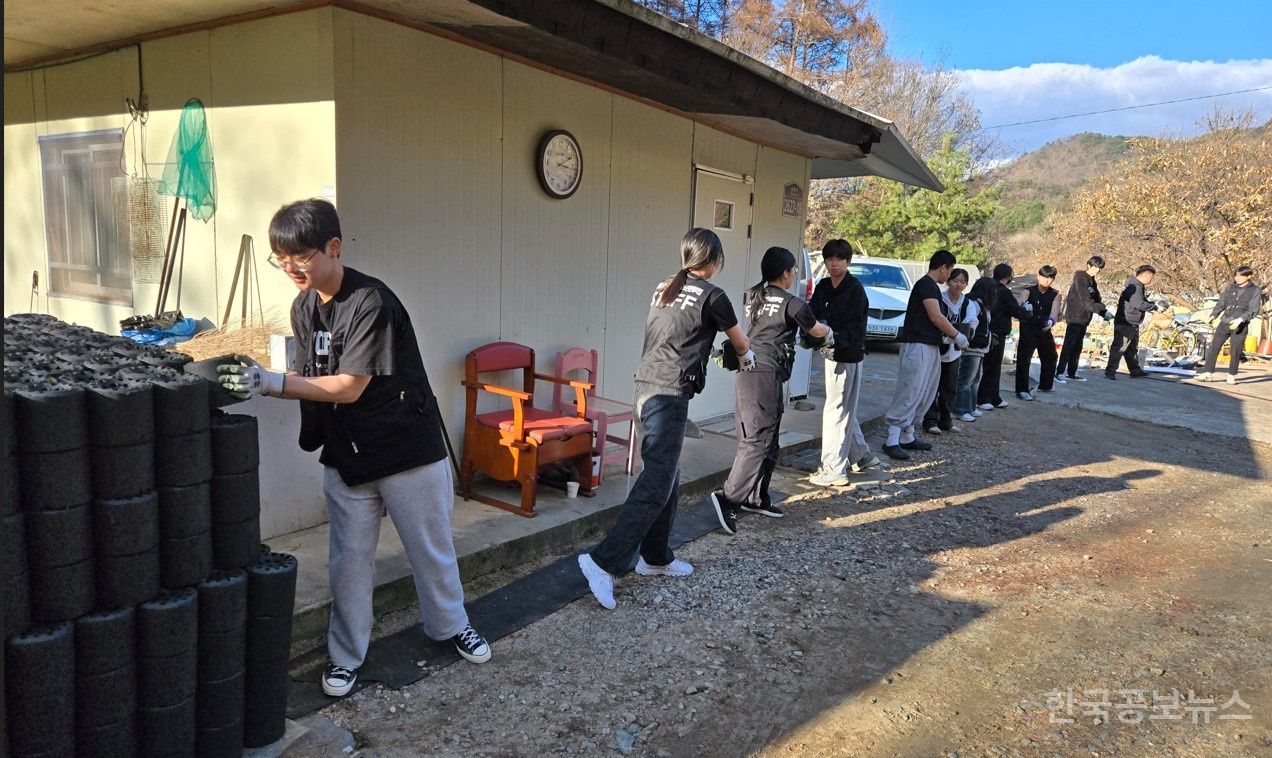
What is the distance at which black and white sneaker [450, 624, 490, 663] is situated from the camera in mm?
3230

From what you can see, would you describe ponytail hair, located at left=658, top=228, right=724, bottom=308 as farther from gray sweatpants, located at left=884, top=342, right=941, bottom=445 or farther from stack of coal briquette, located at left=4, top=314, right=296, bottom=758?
gray sweatpants, located at left=884, top=342, right=941, bottom=445

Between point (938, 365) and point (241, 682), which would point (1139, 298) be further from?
point (241, 682)

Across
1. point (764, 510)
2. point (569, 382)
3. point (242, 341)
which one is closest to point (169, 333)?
point (242, 341)

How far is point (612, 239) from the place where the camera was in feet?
19.5

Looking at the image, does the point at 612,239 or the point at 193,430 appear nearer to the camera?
the point at 193,430

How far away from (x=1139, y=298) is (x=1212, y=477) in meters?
5.45

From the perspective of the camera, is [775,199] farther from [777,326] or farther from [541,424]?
[541,424]

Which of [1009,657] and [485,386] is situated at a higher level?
[485,386]

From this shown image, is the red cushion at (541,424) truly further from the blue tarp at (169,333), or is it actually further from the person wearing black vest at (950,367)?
the person wearing black vest at (950,367)

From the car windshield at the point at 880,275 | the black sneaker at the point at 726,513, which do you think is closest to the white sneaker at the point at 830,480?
the black sneaker at the point at 726,513

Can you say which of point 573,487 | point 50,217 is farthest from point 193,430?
point 50,217

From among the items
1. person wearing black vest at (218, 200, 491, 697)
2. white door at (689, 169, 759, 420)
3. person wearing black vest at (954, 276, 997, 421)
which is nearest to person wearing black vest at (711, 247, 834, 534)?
white door at (689, 169, 759, 420)

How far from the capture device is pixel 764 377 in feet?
15.7

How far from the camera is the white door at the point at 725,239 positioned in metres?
6.86
